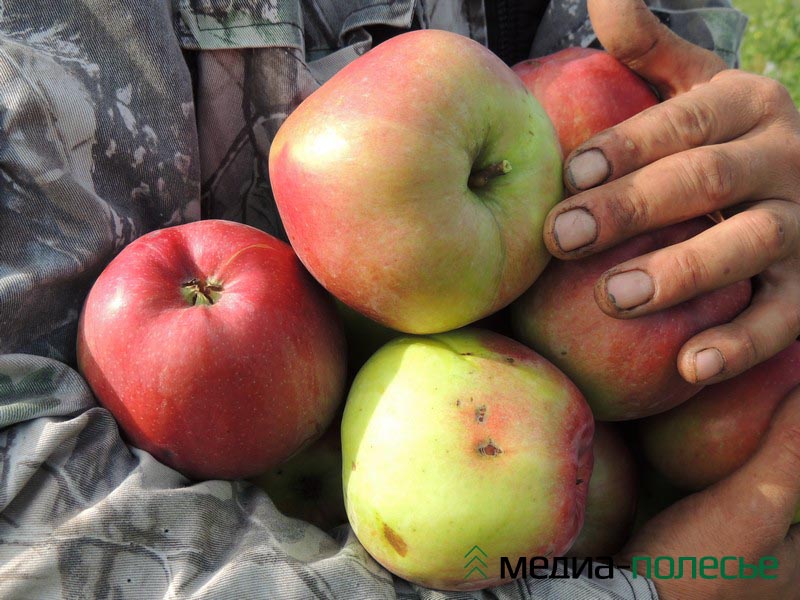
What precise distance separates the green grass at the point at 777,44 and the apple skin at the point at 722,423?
308 centimetres

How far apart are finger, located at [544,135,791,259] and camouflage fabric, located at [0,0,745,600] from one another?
0.41 meters

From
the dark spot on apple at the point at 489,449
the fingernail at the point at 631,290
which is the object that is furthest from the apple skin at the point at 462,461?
the fingernail at the point at 631,290

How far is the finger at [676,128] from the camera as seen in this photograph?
83 centimetres

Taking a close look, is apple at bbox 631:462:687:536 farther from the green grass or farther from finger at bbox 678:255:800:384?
the green grass

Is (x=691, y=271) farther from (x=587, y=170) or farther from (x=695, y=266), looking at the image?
(x=587, y=170)

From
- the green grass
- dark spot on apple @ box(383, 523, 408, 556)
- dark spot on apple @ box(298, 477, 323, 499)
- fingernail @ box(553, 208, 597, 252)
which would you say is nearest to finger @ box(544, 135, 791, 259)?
fingernail @ box(553, 208, 597, 252)

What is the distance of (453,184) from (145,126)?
42cm

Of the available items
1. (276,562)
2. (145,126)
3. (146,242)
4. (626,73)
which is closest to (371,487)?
(276,562)

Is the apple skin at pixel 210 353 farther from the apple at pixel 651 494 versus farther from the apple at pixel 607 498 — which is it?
the apple at pixel 651 494

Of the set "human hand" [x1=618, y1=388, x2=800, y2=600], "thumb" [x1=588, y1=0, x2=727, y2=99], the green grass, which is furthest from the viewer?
the green grass

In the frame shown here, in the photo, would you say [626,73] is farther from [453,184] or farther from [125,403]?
[125,403]

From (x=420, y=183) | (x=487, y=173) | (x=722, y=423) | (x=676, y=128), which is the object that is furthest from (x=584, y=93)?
(x=722, y=423)

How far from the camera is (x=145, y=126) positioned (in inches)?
33.7

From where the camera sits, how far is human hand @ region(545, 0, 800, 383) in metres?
0.79
